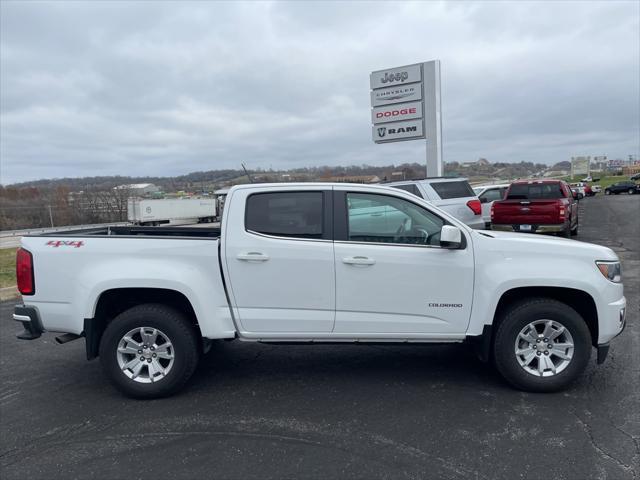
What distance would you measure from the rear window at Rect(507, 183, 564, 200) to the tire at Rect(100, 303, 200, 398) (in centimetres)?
1258

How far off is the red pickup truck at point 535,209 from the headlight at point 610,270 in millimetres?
9902

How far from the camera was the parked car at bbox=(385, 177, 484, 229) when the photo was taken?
11547mm

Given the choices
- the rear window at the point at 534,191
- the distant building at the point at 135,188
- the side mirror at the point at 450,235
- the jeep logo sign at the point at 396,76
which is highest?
the jeep logo sign at the point at 396,76

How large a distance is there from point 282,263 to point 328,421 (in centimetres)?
135

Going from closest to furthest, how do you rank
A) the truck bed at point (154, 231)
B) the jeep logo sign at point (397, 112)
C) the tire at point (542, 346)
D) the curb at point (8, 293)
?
the tire at point (542, 346), the truck bed at point (154, 231), the curb at point (8, 293), the jeep logo sign at point (397, 112)

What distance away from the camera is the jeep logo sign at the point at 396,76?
57.8 ft

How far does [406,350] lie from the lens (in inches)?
215

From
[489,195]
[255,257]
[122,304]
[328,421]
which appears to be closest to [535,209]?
[489,195]

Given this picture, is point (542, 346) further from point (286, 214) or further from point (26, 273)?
point (26, 273)

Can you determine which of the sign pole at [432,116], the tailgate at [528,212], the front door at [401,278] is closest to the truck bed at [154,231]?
the front door at [401,278]

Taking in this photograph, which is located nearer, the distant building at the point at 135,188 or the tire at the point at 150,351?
the tire at the point at 150,351

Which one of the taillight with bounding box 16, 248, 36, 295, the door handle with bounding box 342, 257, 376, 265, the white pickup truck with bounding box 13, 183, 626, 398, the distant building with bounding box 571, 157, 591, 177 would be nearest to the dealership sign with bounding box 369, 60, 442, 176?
the white pickup truck with bounding box 13, 183, 626, 398

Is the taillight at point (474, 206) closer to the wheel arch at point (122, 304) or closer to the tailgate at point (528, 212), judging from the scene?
the tailgate at point (528, 212)

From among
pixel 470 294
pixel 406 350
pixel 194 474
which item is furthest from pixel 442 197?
pixel 194 474
